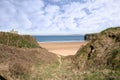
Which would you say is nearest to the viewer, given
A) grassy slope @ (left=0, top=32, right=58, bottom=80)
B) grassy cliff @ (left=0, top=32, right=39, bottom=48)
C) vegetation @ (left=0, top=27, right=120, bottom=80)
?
vegetation @ (left=0, top=27, right=120, bottom=80)

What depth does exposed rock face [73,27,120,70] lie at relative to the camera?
9445 millimetres

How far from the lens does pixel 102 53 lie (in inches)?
413

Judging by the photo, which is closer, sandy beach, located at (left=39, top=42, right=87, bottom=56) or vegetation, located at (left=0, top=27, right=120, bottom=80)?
vegetation, located at (left=0, top=27, right=120, bottom=80)

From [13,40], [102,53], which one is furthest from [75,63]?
[13,40]

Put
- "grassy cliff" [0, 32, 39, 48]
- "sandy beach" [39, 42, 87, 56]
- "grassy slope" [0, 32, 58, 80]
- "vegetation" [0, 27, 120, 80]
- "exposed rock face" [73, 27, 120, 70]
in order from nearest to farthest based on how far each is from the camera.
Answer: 1. "vegetation" [0, 27, 120, 80]
2. "grassy slope" [0, 32, 58, 80]
3. "exposed rock face" [73, 27, 120, 70]
4. "grassy cliff" [0, 32, 39, 48]
5. "sandy beach" [39, 42, 87, 56]

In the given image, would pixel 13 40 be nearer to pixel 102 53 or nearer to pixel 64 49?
pixel 102 53

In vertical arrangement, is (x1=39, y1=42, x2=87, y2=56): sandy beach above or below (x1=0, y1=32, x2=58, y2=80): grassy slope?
below

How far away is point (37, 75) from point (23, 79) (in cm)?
55

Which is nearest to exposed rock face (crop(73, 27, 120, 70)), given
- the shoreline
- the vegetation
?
the vegetation

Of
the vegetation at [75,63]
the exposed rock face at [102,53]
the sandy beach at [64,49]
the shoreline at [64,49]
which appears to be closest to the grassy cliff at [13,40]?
the vegetation at [75,63]

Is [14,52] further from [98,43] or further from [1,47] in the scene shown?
[98,43]

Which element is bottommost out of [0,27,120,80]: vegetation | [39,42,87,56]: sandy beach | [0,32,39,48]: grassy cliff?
[39,42,87,56]: sandy beach

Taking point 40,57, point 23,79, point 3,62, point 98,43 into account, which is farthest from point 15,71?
point 98,43

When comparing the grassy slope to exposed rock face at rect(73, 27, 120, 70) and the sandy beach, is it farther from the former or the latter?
the sandy beach
